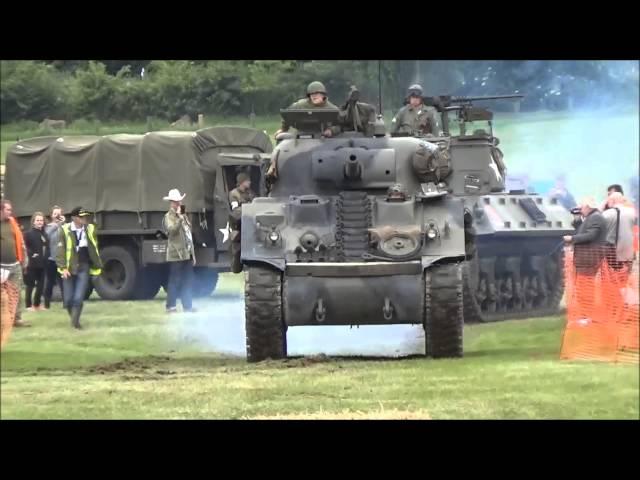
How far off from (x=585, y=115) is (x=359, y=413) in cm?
850

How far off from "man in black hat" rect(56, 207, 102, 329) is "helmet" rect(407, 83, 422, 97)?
3.62 meters

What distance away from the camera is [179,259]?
56.2 feet

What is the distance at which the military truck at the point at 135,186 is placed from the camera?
18125 mm

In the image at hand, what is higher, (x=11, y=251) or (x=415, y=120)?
(x=415, y=120)

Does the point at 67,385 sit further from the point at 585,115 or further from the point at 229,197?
the point at 585,115

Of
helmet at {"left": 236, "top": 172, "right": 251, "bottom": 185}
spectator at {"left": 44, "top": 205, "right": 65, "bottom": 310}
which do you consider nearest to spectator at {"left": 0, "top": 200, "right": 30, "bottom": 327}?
spectator at {"left": 44, "top": 205, "right": 65, "bottom": 310}

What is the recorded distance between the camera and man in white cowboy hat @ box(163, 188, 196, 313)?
54.7ft

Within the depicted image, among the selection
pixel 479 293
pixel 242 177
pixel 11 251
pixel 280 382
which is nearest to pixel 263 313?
pixel 280 382

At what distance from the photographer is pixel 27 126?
1452 centimetres

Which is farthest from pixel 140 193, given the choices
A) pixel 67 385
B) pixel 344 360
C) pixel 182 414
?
pixel 182 414

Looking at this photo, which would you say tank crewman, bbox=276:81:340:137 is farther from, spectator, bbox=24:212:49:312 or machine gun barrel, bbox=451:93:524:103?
machine gun barrel, bbox=451:93:524:103

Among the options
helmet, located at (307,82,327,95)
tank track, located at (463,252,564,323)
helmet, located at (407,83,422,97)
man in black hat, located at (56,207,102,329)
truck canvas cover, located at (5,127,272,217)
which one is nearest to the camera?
helmet, located at (307,82,327,95)

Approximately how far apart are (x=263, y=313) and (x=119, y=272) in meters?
5.89

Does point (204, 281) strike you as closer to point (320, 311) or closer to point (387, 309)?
point (320, 311)
